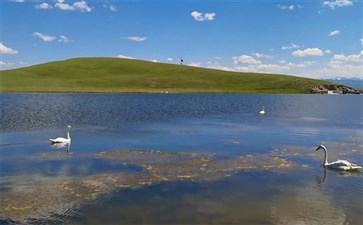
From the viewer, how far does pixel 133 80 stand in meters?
157

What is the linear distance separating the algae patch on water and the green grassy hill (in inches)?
4041

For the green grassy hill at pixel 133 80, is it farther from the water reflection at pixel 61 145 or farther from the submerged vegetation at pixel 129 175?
the submerged vegetation at pixel 129 175

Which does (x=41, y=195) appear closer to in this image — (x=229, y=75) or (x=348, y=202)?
(x=348, y=202)

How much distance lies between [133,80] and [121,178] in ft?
445

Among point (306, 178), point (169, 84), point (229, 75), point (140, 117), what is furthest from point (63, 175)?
point (229, 75)

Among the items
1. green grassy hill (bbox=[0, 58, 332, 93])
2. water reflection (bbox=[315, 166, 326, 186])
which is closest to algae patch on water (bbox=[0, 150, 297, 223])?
water reflection (bbox=[315, 166, 326, 186])

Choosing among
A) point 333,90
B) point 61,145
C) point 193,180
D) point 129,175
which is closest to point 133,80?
point 333,90

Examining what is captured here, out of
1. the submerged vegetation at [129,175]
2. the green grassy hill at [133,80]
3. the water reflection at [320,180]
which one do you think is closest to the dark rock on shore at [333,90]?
the green grassy hill at [133,80]

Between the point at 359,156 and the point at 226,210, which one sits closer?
the point at 226,210

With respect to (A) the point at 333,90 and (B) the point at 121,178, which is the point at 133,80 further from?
(B) the point at 121,178

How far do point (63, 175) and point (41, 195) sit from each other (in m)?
4.03

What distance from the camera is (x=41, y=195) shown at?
64.2 feet

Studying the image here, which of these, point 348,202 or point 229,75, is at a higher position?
point 229,75

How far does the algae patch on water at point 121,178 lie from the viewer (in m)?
17.7
